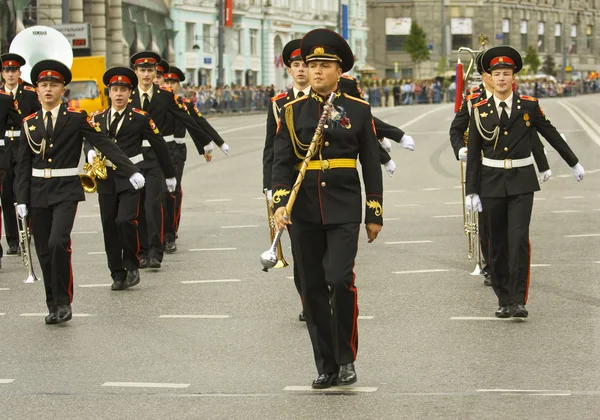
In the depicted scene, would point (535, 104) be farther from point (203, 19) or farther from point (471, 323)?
point (203, 19)

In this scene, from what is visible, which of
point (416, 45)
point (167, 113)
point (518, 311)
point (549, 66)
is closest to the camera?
point (518, 311)

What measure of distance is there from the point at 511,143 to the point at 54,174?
3478mm

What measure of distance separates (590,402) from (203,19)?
7514 centimetres

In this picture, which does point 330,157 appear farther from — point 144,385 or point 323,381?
point 144,385

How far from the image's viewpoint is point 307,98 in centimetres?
824

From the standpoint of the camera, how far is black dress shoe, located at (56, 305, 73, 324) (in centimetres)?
1094

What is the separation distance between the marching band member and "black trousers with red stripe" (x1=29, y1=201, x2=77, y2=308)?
9.19 feet

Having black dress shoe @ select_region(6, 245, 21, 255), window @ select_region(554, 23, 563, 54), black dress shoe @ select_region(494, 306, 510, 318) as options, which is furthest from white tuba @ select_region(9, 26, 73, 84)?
window @ select_region(554, 23, 563, 54)

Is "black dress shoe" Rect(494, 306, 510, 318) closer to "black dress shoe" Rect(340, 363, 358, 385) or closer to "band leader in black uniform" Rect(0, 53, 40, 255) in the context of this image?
"black dress shoe" Rect(340, 363, 358, 385)

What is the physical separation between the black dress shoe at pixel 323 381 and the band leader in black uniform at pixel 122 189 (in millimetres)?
4862

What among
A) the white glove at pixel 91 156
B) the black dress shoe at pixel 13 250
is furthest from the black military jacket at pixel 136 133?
the black dress shoe at pixel 13 250

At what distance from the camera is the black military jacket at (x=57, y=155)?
11.2 meters

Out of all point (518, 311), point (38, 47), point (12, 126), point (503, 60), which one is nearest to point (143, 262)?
point (12, 126)

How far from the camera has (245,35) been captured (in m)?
86.9
